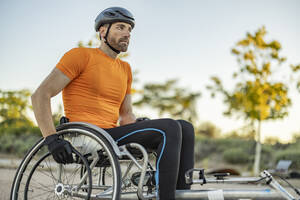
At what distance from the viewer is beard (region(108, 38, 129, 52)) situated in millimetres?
2803

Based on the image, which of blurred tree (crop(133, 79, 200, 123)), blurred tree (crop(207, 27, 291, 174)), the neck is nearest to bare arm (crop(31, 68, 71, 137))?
the neck

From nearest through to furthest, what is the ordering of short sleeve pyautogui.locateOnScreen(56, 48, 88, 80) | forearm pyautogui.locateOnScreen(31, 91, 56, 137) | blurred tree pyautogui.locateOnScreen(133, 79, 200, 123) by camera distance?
forearm pyautogui.locateOnScreen(31, 91, 56, 137), short sleeve pyautogui.locateOnScreen(56, 48, 88, 80), blurred tree pyautogui.locateOnScreen(133, 79, 200, 123)

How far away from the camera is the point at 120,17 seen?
9.21 feet

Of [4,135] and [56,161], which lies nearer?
[56,161]

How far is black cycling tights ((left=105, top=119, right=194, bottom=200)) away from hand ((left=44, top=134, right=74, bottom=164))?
1.11 feet

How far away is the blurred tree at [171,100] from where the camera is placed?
32.5 meters

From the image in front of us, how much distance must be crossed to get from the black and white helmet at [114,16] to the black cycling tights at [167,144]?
890 mm

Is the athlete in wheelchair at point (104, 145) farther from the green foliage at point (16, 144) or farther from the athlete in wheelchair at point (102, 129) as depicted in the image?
the green foliage at point (16, 144)

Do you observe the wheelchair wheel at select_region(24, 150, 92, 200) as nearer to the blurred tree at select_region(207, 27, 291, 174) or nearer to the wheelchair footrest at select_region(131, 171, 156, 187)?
Answer: the wheelchair footrest at select_region(131, 171, 156, 187)

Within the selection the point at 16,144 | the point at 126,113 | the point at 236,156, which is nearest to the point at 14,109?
the point at 16,144

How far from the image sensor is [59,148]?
227cm

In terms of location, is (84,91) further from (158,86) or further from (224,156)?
(158,86)

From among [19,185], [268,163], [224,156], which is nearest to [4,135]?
[224,156]

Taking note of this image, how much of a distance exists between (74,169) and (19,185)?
1.43ft
